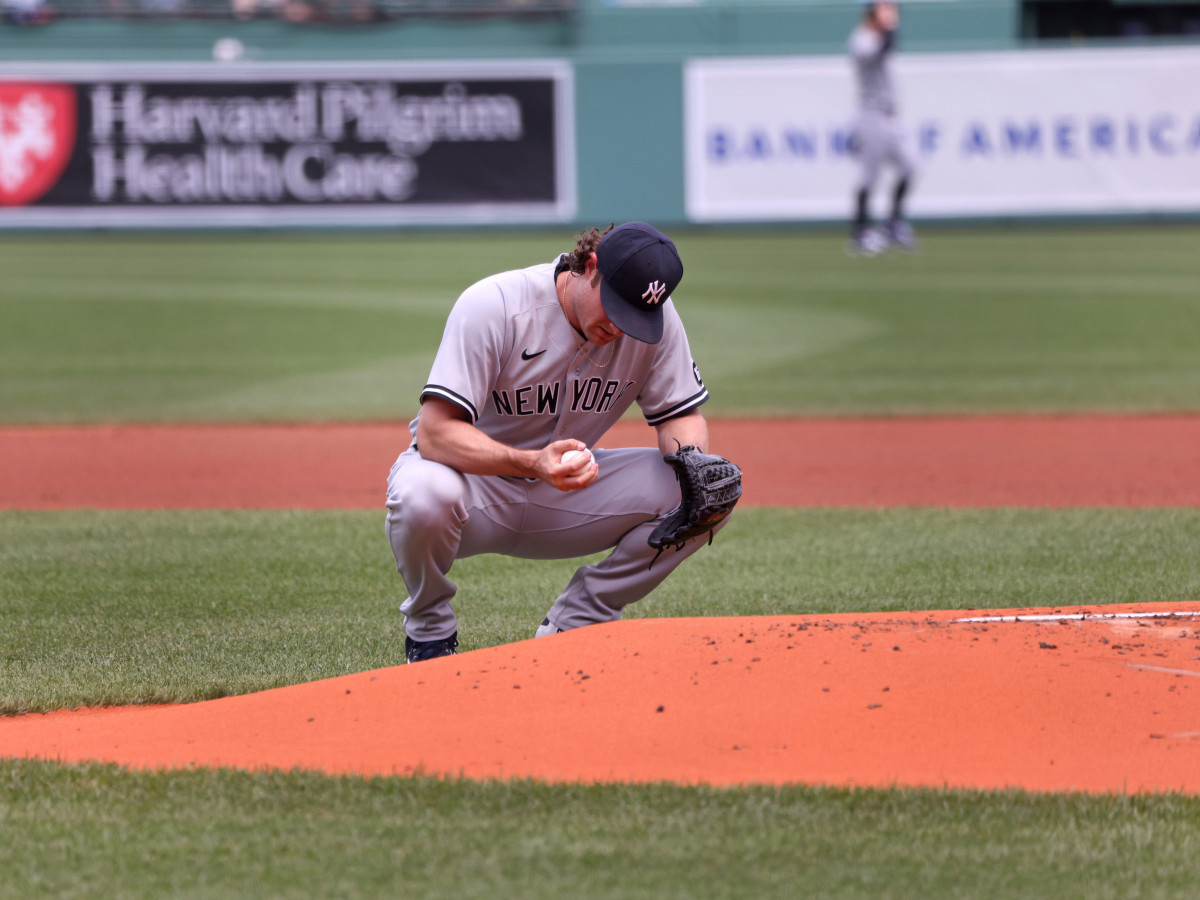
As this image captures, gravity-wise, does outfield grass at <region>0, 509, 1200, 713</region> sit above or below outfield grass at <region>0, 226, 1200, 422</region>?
above

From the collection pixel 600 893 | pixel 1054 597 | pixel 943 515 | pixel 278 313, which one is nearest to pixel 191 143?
pixel 278 313

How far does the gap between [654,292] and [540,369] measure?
1.49 feet

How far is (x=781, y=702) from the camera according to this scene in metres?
3.40

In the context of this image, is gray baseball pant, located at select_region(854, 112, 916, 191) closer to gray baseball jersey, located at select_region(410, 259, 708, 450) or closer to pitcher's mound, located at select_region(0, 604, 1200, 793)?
gray baseball jersey, located at select_region(410, 259, 708, 450)

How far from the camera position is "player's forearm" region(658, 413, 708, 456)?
4.37m

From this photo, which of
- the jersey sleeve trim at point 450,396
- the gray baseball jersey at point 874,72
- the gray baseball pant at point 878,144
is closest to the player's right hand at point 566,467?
the jersey sleeve trim at point 450,396

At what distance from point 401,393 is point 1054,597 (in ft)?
21.6

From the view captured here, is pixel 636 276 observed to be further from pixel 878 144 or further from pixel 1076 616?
pixel 878 144

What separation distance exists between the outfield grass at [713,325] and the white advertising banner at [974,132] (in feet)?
2.38

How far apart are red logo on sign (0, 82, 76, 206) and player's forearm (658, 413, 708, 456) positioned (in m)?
19.9

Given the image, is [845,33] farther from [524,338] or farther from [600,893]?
[600,893]

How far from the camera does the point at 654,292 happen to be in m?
3.88

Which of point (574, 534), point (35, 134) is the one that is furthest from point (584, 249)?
point (35, 134)

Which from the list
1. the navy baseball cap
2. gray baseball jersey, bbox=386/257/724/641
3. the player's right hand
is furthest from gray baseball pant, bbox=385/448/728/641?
the navy baseball cap
